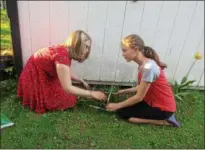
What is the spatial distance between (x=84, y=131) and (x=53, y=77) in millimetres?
614

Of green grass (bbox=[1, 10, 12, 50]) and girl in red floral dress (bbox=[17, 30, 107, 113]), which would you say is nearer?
girl in red floral dress (bbox=[17, 30, 107, 113])

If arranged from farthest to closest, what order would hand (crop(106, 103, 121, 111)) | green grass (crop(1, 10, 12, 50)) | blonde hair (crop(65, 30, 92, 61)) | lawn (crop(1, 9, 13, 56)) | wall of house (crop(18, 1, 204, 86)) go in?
green grass (crop(1, 10, 12, 50)) → lawn (crop(1, 9, 13, 56)) → wall of house (crop(18, 1, 204, 86)) → hand (crop(106, 103, 121, 111)) → blonde hair (crop(65, 30, 92, 61))

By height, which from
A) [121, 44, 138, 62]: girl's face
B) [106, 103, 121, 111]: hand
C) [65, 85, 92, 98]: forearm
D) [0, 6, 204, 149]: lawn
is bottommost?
[0, 6, 204, 149]: lawn

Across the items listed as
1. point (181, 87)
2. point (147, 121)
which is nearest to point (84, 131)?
point (147, 121)

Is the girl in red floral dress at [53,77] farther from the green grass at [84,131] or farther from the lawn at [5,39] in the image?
the lawn at [5,39]

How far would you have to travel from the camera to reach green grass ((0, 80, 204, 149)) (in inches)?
101

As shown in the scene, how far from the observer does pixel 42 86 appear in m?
2.79

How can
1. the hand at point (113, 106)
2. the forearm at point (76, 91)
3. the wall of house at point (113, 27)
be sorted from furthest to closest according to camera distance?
the wall of house at point (113, 27) < the hand at point (113, 106) < the forearm at point (76, 91)

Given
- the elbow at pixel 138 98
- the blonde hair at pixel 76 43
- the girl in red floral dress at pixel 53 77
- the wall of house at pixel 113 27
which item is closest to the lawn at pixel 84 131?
the girl in red floral dress at pixel 53 77

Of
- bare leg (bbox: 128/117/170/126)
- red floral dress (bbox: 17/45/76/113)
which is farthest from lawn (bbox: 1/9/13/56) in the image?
bare leg (bbox: 128/117/170/126)

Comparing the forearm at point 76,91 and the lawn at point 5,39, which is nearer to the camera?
the forearm at point 76,91

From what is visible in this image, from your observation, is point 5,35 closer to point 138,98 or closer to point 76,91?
point 76,91

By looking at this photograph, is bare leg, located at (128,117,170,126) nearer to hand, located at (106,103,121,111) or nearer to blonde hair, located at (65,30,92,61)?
hand, located at (106,103,121,111)

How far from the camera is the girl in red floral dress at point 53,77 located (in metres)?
2.52
